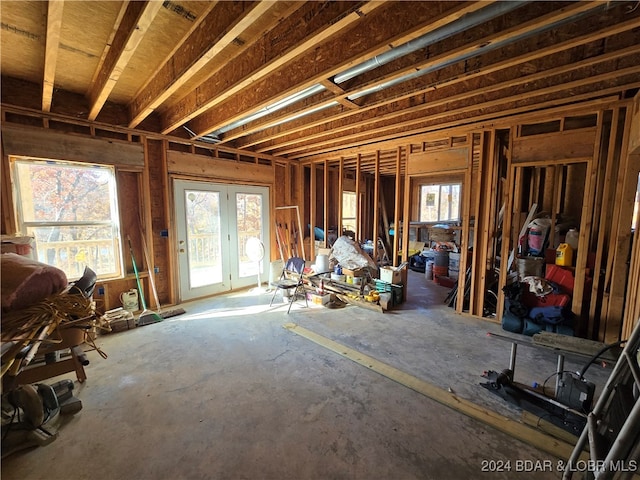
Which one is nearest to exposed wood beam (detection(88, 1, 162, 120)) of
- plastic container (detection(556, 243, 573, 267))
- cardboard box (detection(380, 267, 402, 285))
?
cardboard box (detection(380, 267, 402, 285))

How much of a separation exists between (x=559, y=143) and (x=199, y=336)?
16.8 feet

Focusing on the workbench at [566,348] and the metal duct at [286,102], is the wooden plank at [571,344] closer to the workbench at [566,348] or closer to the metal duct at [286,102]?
the workbench at [566,348]

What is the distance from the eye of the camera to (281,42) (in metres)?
2.09

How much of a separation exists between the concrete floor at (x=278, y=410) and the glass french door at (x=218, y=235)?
56.2 inches

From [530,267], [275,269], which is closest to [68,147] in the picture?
[275,269]

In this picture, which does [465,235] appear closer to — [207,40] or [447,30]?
[447,30]

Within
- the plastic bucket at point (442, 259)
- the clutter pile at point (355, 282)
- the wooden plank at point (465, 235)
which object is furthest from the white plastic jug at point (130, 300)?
the plastic bucket at point (442, 259)

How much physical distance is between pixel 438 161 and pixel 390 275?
2.02m

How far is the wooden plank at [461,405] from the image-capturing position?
1.81m

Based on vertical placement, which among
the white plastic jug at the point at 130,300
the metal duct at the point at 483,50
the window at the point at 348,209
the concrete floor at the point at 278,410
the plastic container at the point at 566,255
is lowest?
the concrete floor at the point at 278,410

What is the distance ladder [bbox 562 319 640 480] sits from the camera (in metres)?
1.07

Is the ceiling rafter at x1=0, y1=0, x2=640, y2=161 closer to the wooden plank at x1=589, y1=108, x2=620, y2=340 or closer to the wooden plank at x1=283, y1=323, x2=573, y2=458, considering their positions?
the wooden plank at x1=589, y1=108, x2=620, y2=340

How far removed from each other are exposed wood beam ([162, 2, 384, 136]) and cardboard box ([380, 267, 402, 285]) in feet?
11.2

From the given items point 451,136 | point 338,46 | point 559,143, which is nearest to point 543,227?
point 559,143
